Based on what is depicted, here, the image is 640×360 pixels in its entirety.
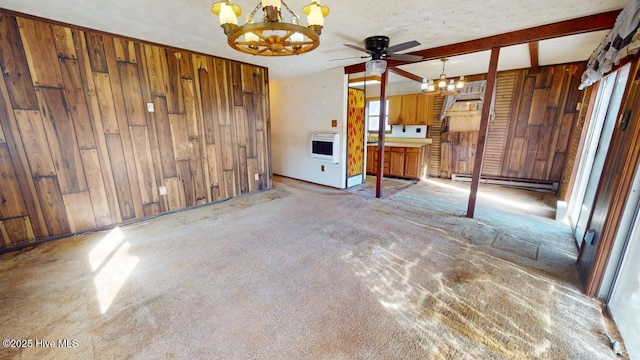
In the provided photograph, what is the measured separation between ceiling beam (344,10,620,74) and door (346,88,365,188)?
1610 mm

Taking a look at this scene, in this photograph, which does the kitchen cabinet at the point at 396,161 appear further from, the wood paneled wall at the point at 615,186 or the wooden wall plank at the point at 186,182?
the wooden wall plank at the point at 186,182

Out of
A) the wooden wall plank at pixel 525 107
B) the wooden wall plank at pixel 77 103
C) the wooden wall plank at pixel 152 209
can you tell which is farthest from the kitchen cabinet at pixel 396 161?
the wooden wall plank at pixel 77 103

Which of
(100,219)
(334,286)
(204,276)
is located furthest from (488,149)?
(100,219)

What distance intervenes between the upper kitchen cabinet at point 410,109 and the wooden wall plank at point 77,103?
18.8 ft

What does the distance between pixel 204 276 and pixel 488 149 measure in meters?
6.06

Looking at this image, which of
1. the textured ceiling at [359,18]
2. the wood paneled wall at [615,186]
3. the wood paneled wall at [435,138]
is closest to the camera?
the wood paneled wall at [615,186]

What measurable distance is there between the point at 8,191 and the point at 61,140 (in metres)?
0.71

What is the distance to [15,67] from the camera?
250cm

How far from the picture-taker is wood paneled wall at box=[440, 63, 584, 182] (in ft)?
15.1

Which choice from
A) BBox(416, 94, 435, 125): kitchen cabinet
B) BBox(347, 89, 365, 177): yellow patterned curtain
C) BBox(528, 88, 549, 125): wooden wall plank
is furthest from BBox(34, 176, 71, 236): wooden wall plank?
BBox(528, 88, 549, 125): wooden wall plank

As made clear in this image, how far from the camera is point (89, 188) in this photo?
3053 mm

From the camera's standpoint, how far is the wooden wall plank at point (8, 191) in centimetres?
254

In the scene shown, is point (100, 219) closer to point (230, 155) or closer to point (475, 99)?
point (230, 155)

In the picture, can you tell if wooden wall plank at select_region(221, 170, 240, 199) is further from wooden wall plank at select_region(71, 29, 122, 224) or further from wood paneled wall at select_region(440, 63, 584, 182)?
wood paneled wall at select_region(440, 63, 584, 182)
